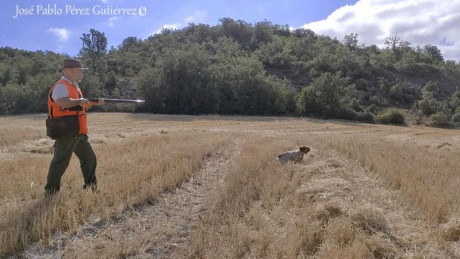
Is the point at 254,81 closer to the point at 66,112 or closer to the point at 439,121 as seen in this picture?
the point at 439,121

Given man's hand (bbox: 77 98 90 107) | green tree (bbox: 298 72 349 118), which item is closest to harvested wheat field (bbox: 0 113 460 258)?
man's hand (bbox: 77 98 90 107)

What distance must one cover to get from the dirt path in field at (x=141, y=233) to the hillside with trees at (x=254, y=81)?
30637 millimetres

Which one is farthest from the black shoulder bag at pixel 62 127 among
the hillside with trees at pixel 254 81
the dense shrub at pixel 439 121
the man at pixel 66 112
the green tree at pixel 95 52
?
the green tree at pixel 95 52

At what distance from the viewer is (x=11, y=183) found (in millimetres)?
5566

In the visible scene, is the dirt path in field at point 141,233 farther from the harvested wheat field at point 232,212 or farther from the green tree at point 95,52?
the green tree at point 95,52

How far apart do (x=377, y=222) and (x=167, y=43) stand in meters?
57.5

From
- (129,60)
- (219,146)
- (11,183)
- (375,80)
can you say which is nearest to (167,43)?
(129,60)

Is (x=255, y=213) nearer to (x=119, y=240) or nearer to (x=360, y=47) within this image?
(x=119, y=240)

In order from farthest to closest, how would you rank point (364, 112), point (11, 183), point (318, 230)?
1. point (364, 112)
2. point (11, 183)
3. point (318, 230)

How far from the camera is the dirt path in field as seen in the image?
3.54m

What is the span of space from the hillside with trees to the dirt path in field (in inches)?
1206

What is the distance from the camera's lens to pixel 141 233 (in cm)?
409

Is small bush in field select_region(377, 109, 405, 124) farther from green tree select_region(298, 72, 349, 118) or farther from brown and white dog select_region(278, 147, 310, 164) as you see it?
brown and white dog select_region(278, 147, 310, 164)

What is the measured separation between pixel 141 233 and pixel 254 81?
33333 mm
